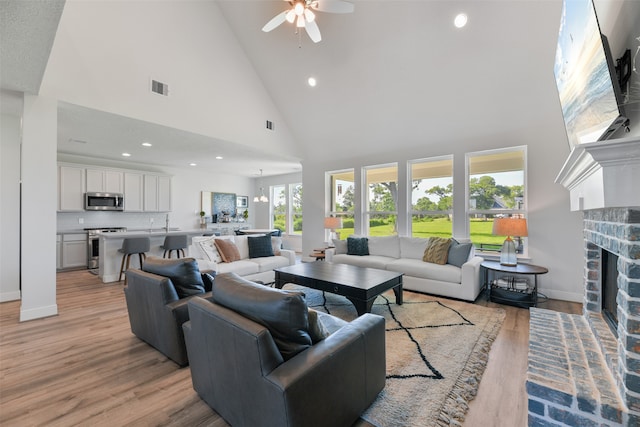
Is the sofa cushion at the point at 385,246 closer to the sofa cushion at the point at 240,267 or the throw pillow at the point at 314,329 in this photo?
the sofa cushion at the point at 240,267

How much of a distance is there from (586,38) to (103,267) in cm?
661

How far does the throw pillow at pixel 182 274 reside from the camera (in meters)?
2.33

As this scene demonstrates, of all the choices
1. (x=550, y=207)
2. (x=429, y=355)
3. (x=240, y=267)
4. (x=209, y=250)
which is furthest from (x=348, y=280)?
(x=550, y=207)

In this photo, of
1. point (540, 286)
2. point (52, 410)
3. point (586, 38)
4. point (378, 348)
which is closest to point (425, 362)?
point (378, 348)

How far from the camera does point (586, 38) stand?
1529 mm

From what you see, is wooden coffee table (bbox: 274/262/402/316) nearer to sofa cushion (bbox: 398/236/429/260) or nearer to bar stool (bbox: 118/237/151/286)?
sofa cushion (bbox: 398/236/429/260)

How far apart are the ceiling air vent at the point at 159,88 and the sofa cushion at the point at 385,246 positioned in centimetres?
423

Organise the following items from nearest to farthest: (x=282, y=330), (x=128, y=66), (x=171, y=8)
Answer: (x=282, y=330), (x=128, y=66), (x=171, y=8)

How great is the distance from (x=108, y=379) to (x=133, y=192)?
6.06 metres

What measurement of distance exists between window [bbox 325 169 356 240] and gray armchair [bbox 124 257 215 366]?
4254 millimetres

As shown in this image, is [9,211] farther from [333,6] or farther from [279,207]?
[279,207]

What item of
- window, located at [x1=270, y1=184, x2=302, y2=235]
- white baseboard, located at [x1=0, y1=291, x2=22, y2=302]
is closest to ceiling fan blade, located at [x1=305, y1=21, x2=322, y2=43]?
white baseboard, located at [x1=0, y1=291, x2=22, y2=302]

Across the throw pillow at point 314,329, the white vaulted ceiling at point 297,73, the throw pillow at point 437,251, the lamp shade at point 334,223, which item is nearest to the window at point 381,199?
the white vaulted ceiling at point 297,73

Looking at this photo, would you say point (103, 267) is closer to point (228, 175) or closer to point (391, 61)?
point (228, 175)
